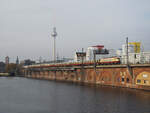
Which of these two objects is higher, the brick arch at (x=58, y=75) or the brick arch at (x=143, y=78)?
the brick arch at (x=143, y=78)

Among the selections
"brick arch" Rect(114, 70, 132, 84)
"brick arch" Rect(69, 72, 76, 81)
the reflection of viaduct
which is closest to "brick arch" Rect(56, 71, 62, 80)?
the reflection of viaduct

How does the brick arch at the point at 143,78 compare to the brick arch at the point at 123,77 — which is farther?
the brick arch at the point at 123,77

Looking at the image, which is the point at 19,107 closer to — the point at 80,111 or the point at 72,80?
the point at 80,111

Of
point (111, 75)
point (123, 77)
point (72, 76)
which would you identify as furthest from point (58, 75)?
point (123, 77)

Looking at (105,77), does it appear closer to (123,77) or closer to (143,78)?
(123,77)

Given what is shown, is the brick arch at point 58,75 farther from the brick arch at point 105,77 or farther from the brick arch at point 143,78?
the brick arch at point 143,78

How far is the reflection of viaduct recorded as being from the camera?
3759 cm

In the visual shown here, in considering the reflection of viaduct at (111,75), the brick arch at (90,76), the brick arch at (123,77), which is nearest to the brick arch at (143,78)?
the reflection of viaduct at (111,75)

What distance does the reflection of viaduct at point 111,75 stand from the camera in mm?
37594

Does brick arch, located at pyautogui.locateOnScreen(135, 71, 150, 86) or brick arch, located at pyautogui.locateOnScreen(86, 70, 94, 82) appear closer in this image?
brick arch, located at pyautogui.locateOnScreen(135, 71, 150, 86)

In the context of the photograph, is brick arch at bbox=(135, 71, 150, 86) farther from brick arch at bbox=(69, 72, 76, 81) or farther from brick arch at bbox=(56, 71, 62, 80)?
brick arch at bbox=(56, 71, 62, 80)

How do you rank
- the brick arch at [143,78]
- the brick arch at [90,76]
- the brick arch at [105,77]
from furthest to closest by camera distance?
1. the brick arch at [90,76]
2. the brick arch at [105,77]
3. the brick arch at [143,78]

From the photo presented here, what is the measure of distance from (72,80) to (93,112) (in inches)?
1742

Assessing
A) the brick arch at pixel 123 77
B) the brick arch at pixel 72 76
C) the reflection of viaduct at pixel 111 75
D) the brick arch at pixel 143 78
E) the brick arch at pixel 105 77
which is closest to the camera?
the brick arch at pixel 143 78
